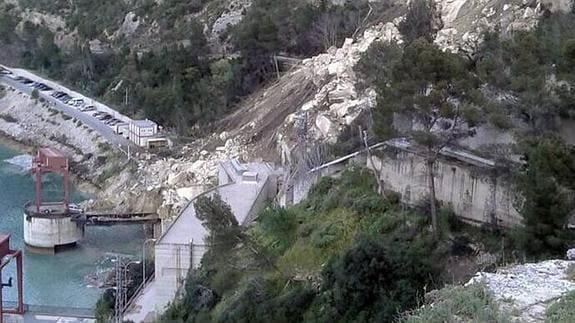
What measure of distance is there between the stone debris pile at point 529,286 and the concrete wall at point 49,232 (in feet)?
67.8

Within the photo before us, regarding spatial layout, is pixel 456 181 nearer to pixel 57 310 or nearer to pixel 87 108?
pixel 57 310

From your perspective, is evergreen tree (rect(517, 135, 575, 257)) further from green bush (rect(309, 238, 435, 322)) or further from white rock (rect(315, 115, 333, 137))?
white rock (rect(315, 115, 333, 137))

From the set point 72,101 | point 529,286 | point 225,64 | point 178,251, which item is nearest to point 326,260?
point 178,251

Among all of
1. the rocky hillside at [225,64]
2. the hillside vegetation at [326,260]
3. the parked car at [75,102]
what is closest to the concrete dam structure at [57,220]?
the rocky hillside at [225,64]

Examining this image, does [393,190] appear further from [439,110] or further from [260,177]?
[260,177]

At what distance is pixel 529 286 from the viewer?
7617 millimetres

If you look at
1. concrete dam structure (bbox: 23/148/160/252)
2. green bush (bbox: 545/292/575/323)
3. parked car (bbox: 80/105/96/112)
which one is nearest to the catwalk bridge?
concrete dam structure (bbox: 23/148/160/252)

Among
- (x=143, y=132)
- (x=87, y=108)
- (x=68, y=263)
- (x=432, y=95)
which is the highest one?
(x=432, y=95)

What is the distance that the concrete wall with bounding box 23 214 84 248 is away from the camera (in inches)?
1065

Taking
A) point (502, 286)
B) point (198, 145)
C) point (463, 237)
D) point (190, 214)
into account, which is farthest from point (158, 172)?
point (502, 286)

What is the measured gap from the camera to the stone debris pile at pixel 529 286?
7113 millimetres

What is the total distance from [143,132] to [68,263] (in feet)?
33.9

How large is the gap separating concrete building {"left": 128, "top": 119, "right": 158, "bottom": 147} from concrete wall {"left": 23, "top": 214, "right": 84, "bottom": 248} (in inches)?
321

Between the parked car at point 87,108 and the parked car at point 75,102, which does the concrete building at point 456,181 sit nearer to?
the parked car at point 87,108
